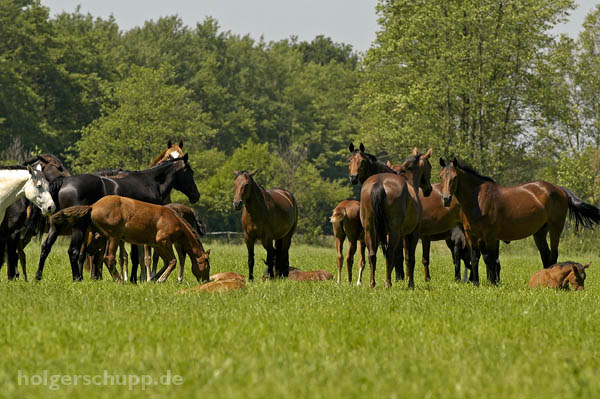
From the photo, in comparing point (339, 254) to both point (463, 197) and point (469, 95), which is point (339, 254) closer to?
point (463, 197)

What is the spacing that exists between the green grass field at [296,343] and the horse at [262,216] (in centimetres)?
383

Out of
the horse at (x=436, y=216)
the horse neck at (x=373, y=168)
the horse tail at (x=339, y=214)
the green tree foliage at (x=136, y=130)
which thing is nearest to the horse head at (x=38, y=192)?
the horse tail at (x=339, y=214)

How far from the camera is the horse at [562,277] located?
49.8 ft

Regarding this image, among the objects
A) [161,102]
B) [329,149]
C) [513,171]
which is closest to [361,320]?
[513,171]

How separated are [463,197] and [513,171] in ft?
125

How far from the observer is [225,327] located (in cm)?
848

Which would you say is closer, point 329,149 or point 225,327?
point 225,327

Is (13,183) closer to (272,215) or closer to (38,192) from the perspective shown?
(38,192)

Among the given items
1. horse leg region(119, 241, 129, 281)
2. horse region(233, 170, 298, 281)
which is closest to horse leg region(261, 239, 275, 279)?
horse region(233, 170, 298, 281)

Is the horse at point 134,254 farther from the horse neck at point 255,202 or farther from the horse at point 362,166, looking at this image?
the horse at point 362,166

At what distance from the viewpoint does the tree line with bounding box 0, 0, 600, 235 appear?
4422cm

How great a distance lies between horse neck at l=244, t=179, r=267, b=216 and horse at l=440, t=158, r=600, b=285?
3.67m

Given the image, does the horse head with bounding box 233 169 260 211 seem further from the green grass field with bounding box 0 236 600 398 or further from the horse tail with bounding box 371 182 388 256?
the green grass field with bounding box 0 236 600 398

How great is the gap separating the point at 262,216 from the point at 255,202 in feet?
1.07
